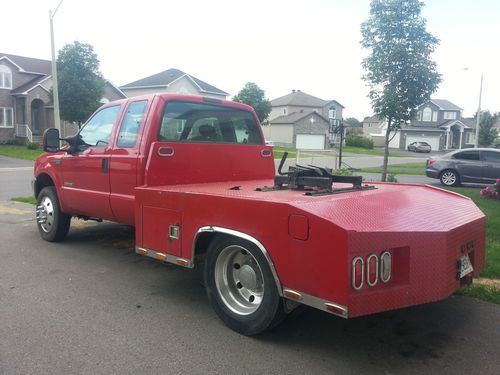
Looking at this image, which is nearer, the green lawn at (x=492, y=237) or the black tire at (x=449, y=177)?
the green lawn at (x=492, y=237)

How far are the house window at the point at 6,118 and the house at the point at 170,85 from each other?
37.5 ft

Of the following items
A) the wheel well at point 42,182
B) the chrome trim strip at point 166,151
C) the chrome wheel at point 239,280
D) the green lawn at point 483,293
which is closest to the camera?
the chrome wheel at point 239,280

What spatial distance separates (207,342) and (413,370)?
5.06ft

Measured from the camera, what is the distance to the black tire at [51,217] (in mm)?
6688

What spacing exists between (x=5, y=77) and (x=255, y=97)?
79.4 ft

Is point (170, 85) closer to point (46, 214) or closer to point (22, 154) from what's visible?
point (22, 154)

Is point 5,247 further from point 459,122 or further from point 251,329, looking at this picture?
point 459,122

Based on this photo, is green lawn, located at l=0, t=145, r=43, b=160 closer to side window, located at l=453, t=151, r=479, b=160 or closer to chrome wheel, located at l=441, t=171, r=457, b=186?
chrome wheel, located at l=441, t=171, r=457, b=186

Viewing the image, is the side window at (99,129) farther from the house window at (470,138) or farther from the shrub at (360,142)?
the house window at (470,138)

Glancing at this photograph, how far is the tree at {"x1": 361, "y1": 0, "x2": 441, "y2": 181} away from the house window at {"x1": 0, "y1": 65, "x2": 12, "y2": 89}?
35.7 metres

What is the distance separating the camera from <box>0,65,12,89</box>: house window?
3819 cm

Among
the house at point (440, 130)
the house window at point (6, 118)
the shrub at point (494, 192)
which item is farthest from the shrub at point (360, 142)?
the shrub at point (494, 192)

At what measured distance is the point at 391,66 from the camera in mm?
11141

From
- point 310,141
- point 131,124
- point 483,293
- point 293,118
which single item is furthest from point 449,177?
point 293,118
